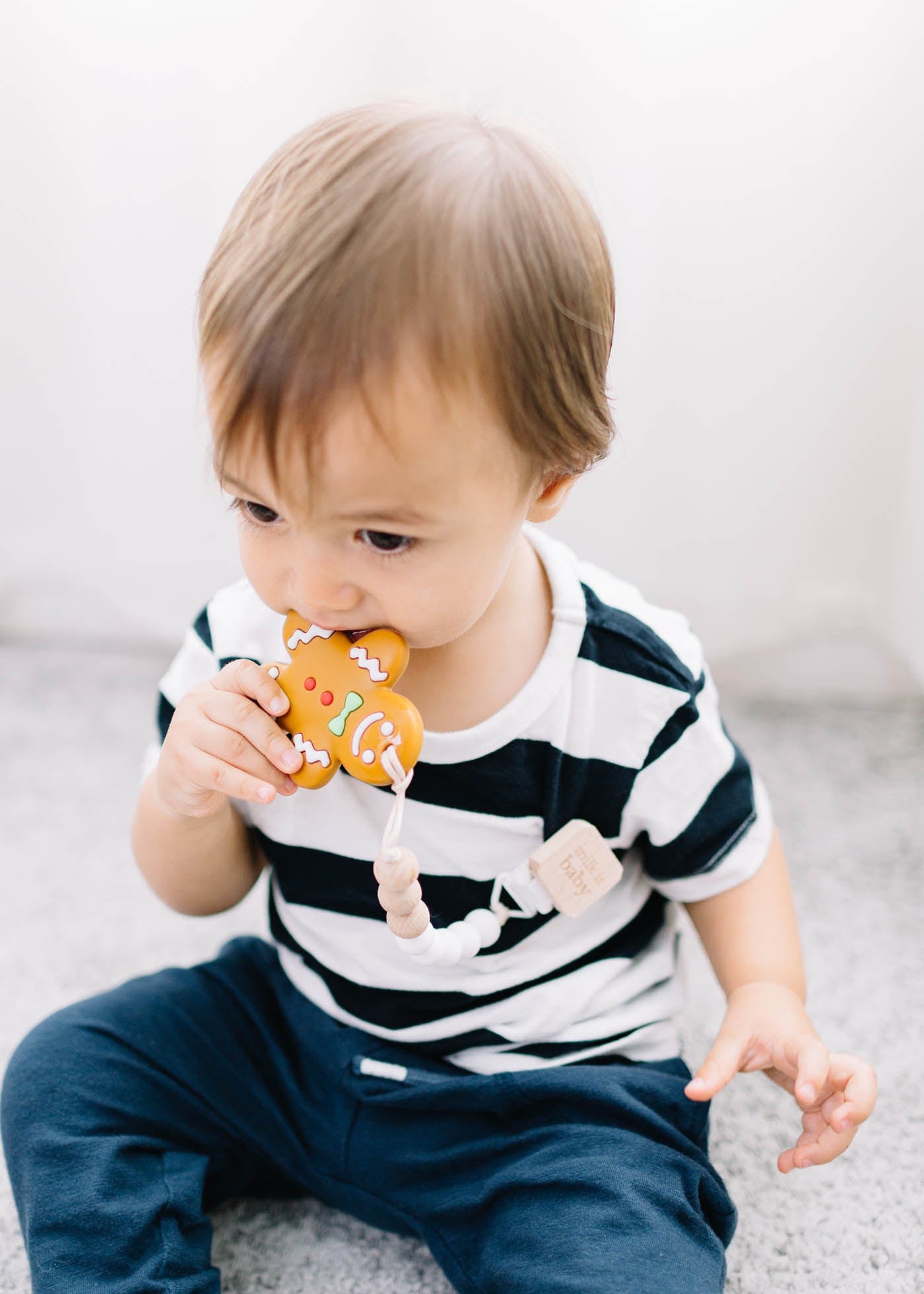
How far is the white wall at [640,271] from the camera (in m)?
1.07

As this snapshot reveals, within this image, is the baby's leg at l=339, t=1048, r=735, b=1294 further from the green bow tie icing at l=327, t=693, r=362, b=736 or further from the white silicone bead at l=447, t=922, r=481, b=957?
the green bow tie icing at l=327, t=693, r=362, b=736

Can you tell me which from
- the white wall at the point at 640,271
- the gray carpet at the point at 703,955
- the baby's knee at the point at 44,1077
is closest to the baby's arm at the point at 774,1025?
the gray carpet at the point at 703,955

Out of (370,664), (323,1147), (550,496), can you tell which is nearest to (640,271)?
(550,496)

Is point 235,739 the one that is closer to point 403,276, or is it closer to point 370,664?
point 370,664

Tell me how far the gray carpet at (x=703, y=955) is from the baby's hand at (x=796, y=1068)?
0.34 ft

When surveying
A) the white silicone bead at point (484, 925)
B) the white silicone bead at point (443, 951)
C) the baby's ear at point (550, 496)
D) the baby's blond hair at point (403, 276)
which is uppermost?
the baby's blond hair at point (403, 276)

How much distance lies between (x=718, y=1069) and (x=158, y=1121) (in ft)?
1.03

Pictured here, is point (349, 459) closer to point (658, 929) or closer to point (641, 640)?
point (641, 640)

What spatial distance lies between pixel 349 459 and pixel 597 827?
29 centimetres

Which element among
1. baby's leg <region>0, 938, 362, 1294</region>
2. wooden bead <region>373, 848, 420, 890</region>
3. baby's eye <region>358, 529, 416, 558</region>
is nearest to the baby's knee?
baby's leg <region>0, 938, 362, 1294</region>

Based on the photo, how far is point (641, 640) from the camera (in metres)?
0.75

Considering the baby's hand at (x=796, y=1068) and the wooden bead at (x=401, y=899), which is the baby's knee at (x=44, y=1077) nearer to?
the wooden bead at (x=401, y=899)

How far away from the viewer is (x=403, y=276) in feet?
1.85

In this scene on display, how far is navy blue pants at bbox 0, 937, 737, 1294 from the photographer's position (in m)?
0.66
